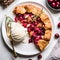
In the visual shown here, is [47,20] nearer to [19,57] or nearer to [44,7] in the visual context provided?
[44,7]

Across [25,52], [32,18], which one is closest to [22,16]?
[32,18]

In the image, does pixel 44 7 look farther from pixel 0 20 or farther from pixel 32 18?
pixel 0 20

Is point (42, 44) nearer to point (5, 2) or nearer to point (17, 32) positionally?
point (17, 32)

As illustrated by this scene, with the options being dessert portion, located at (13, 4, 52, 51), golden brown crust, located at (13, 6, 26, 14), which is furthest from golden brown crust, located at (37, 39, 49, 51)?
golden brown crust, located at (13, 6, 26, 14)

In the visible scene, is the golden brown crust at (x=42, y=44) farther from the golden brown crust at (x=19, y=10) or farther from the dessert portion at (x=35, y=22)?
the golden brown crust at (x=19, y=10)

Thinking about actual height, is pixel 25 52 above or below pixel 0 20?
below

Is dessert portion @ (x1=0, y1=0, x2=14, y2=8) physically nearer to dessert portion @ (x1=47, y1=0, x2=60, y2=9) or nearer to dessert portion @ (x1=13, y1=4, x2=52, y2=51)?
dessert portion @ (x1=13, y1=4, x2=52, y2=51)

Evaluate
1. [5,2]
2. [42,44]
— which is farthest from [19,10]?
[42,44]
